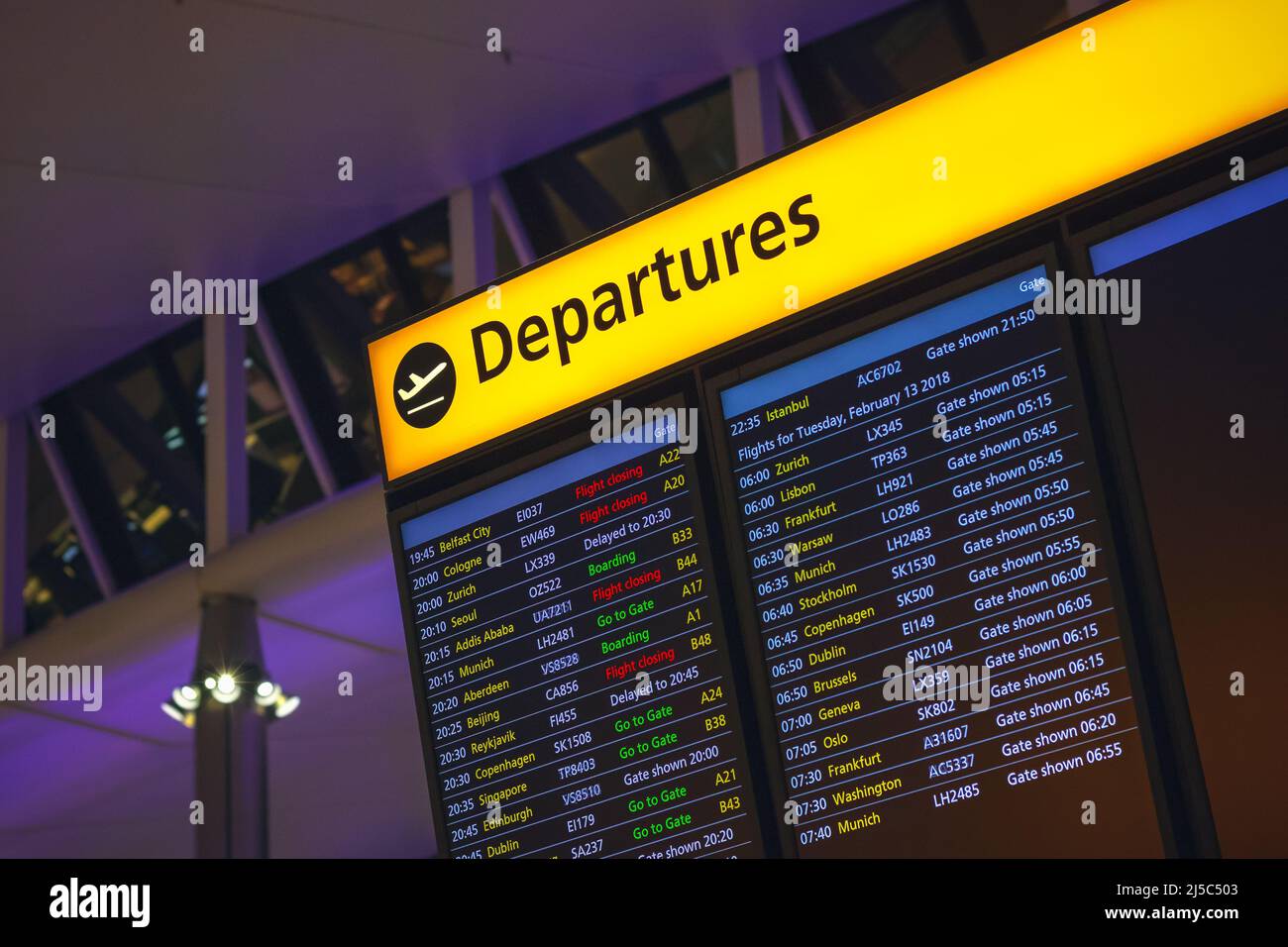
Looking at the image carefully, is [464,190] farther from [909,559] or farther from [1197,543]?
[1197,543]

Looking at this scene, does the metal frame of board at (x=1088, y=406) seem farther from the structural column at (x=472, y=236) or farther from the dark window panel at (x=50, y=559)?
the dark window panel at (x=50, y=559)

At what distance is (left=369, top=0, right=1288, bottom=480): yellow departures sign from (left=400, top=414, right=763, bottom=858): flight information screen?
31 centimetres

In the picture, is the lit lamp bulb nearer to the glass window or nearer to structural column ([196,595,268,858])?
structural column ([196,595,268,858])

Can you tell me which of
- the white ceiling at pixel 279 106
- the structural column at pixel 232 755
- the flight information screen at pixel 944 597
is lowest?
the flight information screen at pixel 944 597

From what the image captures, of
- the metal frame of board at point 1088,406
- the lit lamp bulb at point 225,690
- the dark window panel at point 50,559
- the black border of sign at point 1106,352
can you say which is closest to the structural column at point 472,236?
the lit lamp bulb at point 225,690

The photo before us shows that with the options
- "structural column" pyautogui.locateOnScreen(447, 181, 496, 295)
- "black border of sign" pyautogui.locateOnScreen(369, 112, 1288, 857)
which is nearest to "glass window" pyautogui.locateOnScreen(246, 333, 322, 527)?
"structural column" pyautogui.locateOnScreen(447, 181, 496, 295)

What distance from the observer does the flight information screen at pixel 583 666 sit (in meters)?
4.51

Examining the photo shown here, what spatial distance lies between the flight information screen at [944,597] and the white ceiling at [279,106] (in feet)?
10.9

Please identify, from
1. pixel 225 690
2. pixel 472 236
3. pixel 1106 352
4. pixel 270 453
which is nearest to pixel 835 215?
pixel 1106 352

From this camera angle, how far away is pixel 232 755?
328 inches

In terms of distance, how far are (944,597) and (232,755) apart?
200 inches
